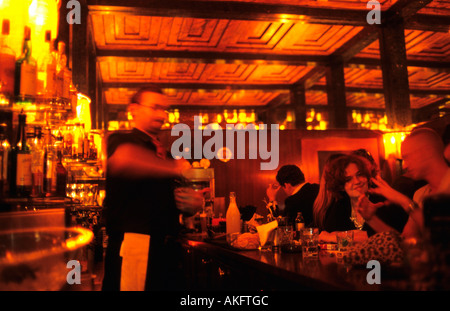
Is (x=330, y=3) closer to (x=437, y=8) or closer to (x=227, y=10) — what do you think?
(x=227, y=10)

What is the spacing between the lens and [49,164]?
2.45 metres

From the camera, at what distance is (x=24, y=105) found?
2.08 meters

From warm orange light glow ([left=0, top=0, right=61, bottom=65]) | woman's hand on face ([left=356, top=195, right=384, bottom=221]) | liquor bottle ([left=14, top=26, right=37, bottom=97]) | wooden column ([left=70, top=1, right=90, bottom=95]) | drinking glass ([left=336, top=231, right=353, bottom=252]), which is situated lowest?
drinking glass ([left=336, top=231, right=353, bottom=252])

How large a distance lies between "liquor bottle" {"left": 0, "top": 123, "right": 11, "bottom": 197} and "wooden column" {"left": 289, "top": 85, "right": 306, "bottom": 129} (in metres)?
8.19

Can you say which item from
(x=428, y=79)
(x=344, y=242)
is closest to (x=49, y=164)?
(x=344, y=242)

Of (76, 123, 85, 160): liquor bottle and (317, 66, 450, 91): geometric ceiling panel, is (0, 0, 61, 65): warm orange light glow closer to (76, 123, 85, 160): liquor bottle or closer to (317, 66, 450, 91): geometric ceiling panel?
(76, 123, 85, 160): liquor bottle

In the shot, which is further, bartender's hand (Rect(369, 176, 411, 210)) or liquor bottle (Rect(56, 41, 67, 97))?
liquor bottle (Rect(56, 41, 67, 97))

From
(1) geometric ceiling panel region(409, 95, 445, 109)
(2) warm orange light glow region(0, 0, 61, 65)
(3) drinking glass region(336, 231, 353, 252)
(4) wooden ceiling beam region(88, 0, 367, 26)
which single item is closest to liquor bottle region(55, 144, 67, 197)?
(2) warm orange light glow region(0, 0, 61, 65)

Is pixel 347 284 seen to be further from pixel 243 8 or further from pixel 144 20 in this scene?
pixel 144 20

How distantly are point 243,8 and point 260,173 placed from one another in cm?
293

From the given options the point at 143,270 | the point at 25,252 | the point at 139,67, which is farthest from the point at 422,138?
the point at 139,67

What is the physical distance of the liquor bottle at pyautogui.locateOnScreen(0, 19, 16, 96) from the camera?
1.97 m

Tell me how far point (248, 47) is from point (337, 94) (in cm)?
215
